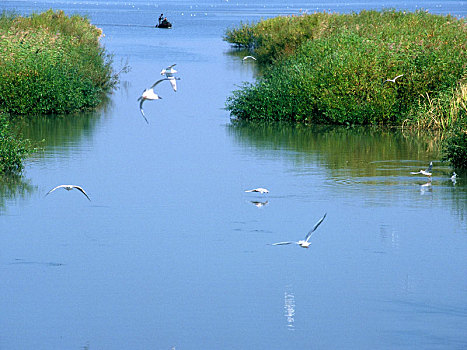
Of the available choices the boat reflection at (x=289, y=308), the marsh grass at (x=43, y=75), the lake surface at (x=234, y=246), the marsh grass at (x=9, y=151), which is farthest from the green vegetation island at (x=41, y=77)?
the boat reflection at (x=289, y=308)

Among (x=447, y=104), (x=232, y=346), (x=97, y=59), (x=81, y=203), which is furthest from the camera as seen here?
(x=97, y=59)

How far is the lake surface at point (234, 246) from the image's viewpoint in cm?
982

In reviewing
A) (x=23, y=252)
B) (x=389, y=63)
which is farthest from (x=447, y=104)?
(x=23, y=252)

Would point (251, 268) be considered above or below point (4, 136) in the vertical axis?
below

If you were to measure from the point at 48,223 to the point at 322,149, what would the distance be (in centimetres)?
876

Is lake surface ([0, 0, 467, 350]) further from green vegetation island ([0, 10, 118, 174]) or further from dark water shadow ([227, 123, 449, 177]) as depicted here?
green vegetation island ([0, 10, 118, 174])

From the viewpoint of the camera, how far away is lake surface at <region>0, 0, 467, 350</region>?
982cm

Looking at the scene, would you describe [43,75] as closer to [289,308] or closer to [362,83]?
[362,83]

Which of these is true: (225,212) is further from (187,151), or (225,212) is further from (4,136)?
(187,151)

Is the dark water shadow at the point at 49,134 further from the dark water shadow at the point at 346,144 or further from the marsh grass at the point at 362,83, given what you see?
the marsh grass at the point at 362,83

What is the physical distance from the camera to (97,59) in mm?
31812

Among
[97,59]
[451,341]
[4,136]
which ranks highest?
[97,59]

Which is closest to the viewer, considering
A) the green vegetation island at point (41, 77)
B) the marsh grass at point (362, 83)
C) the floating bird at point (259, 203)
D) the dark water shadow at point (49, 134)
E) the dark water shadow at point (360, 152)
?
the floating bird at point (259, 203)

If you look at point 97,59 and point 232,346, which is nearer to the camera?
point 232,346
